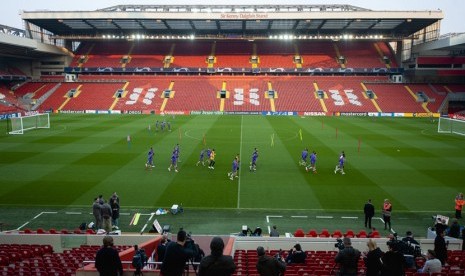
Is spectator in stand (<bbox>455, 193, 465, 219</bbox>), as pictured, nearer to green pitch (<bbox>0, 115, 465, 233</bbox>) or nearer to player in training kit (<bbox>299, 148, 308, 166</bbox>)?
green pitch (<bbox>0, 115, 465, 233</bbox>)

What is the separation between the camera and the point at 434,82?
68.8m

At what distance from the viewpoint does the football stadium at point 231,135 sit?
13.1 m

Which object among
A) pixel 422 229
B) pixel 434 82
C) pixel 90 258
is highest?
pixel 434 82

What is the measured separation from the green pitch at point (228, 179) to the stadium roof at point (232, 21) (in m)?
30.5

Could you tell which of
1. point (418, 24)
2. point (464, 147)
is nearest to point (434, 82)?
point (418, 24)

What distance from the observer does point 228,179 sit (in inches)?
891

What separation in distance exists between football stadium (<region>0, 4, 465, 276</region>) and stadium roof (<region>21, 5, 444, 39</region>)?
356 millimetres

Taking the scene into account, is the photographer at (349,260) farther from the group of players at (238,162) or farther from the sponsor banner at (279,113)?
the sponsor banner at (279,113)

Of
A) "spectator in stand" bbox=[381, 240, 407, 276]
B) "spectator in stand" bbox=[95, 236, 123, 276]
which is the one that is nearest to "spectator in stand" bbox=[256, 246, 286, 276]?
"spectator in stand" bbox=[381, 240, 407, 276]

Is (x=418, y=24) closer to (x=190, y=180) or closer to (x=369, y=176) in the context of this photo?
(x=369, y=176)

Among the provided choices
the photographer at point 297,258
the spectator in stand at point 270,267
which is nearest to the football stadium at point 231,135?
the photographer at point 297,258

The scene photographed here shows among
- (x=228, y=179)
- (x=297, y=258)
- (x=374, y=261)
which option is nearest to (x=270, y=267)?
(x=374, y=261)

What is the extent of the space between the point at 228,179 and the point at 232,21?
49806 millimetres

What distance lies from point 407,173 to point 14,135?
3594 cm
